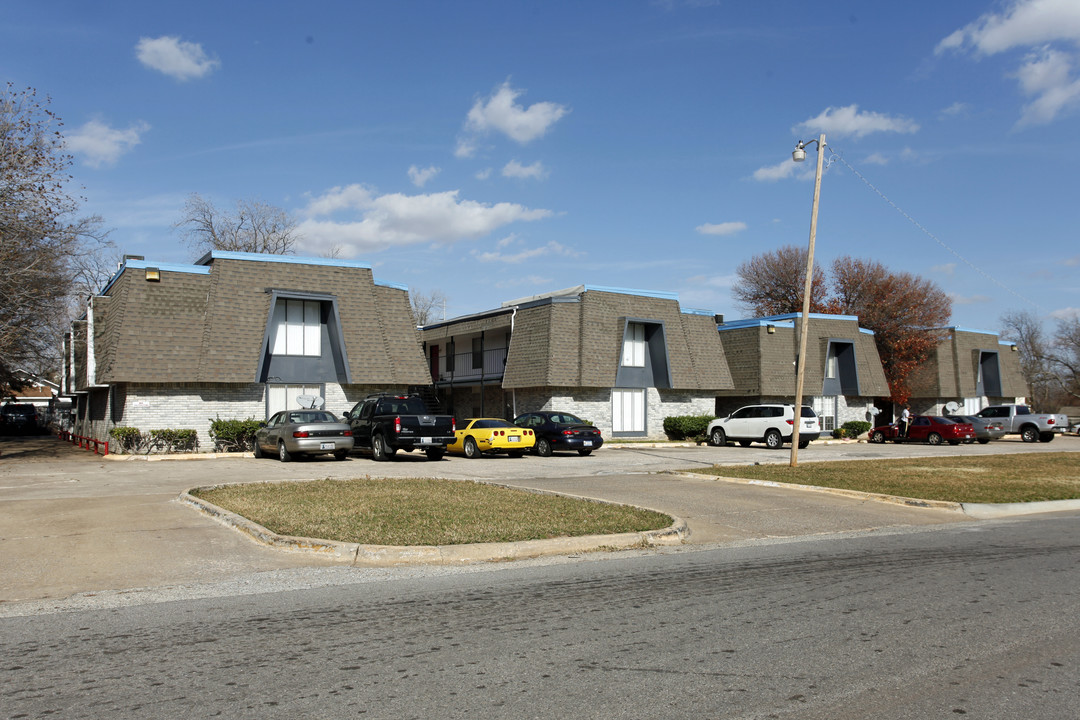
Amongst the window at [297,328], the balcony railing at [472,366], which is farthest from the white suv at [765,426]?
the window at [297,328]

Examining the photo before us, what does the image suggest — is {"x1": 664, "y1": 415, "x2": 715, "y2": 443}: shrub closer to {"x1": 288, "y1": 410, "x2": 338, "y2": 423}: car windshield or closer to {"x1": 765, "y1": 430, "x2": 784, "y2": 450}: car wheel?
{"x1": 765, "y1": 430, "x2": 784, "y2": 450}: car wheel

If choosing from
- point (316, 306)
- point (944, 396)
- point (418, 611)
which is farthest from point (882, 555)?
point (944, 396)

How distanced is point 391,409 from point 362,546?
14.6 meters

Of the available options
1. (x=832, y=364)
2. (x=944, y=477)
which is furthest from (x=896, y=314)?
(x=944, y=477)

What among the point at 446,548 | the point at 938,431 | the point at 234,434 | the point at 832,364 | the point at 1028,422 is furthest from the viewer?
the point at 832,364

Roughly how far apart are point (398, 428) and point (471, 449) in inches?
137

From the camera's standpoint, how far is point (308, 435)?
22.1 metres

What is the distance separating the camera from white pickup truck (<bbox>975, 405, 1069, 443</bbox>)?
39.6 metres

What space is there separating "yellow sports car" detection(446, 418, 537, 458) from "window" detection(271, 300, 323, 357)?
727 centimetres

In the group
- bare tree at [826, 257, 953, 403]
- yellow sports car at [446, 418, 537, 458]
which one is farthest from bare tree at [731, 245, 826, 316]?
yellow sports car at [446, 418, 537, 458]

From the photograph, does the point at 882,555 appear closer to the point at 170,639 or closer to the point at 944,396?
the point at 170,639

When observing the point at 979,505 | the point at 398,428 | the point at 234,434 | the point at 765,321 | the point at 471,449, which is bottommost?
the point at 979,505

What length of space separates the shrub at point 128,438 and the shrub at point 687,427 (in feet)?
70.0

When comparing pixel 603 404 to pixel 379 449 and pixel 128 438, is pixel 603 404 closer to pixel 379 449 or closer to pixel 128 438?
pixel 379 449
